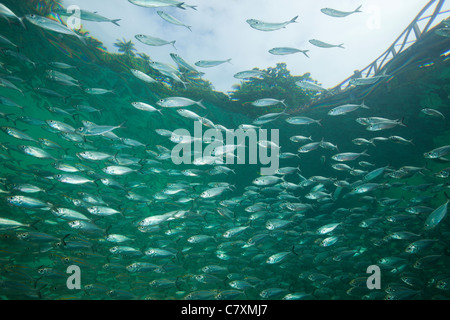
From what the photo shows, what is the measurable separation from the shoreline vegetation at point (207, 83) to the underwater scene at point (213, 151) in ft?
0.18

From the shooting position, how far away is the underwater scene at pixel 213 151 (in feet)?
19.9

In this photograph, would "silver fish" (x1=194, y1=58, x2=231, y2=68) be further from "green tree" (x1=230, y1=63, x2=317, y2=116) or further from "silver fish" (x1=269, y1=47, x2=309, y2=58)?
"green tree" (x1=230, y1=63, x2=317, y2=116)

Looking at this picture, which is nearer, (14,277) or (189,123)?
(14,277)

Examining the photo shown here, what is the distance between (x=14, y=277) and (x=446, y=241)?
2062 cm

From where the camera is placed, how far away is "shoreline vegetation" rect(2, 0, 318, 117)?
28.6 ft

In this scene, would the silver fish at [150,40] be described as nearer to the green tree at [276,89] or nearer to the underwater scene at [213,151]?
the underwater scene at [213,151]

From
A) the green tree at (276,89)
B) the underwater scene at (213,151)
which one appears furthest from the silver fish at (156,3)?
the green tree at (276,89)

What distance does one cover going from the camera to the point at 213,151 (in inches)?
267

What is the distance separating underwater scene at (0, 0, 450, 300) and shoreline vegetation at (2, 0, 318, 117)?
0.05 m

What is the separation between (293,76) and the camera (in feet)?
31.9

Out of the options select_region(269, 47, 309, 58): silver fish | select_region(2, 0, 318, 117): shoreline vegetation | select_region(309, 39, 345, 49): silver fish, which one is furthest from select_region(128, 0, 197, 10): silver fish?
select_region(2, 0, 318, 117): shoreline vegetation

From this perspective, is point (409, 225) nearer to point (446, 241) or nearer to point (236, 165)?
point (446, 241)
